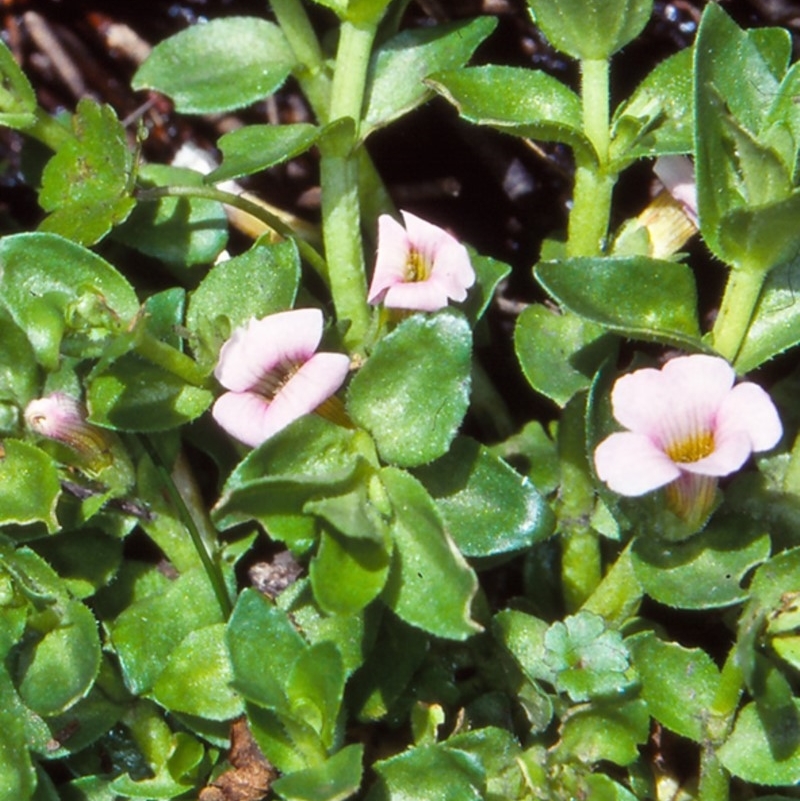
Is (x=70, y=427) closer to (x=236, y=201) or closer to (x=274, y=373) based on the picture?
(x=274, y=373)

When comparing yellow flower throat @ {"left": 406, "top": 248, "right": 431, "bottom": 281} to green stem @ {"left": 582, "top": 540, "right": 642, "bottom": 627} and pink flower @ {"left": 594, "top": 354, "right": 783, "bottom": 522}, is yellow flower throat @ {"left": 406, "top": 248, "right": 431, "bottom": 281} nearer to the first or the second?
pink flower @ {"left": 594, "top": 354, "right": 783, "bottom": 522}

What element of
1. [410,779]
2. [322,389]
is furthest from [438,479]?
[410,779]

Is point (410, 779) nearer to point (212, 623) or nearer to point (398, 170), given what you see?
point (212, 623)

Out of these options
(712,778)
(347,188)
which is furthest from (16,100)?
(712,778)

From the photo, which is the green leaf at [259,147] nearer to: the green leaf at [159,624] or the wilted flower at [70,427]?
the wilted flower at [70,427]

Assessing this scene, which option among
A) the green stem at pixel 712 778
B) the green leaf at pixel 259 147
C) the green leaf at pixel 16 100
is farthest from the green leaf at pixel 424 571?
the green leaf at pixel 16 100

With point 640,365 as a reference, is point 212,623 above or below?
below
